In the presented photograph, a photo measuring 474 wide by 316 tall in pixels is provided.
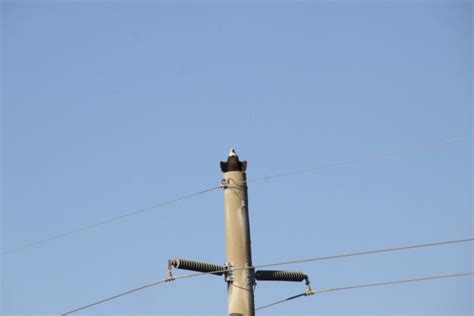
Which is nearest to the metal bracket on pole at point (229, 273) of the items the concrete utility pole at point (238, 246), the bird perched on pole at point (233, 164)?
the concrete utility pole at point (238, 246)

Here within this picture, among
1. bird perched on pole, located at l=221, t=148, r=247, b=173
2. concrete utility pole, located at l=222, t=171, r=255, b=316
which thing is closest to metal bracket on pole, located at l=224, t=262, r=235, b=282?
concrete utility pole, located at l=222, t=171, r=255, b=316

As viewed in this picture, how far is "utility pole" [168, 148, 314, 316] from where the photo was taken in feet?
35.8

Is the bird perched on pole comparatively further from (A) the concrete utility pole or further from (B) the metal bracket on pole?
(B) the metal bracket on pole

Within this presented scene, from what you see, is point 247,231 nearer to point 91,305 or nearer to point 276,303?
point 276,303

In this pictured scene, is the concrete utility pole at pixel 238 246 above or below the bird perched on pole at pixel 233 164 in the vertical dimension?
below

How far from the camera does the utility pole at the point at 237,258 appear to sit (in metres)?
10.9

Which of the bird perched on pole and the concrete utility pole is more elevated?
the bird perched on pole

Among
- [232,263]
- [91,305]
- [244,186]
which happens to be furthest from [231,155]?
[91,305]

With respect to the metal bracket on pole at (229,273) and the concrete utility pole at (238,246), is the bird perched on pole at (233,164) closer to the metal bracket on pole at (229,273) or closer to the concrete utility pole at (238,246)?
the concrete utility pole at (238,246)

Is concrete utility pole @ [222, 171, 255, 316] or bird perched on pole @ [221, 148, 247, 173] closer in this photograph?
concrete utility pole @ [222, 171, 255, 316]

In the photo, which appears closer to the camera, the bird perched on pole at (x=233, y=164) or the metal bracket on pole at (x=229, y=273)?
the metal bracket on pole at (x=229, y=273)

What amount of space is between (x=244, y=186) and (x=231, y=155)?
0.56m

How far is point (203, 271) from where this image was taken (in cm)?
1098

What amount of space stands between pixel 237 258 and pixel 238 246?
17 cm
